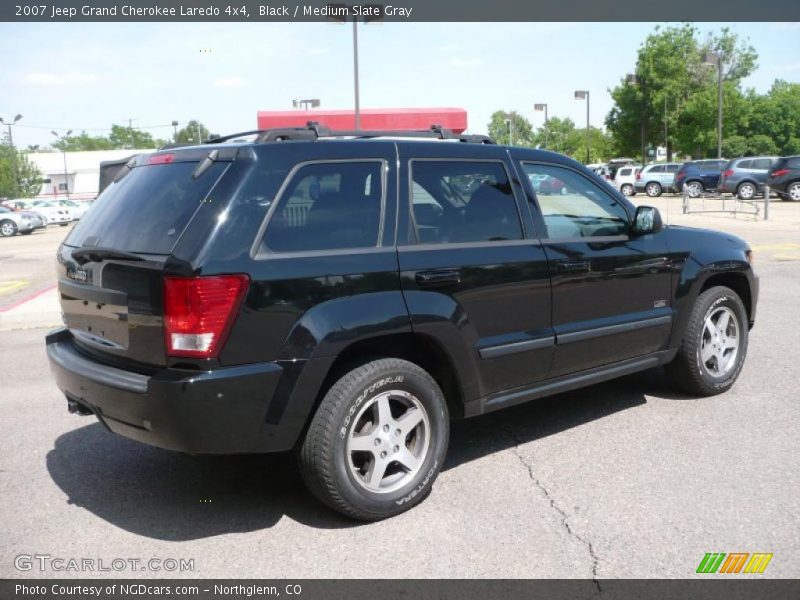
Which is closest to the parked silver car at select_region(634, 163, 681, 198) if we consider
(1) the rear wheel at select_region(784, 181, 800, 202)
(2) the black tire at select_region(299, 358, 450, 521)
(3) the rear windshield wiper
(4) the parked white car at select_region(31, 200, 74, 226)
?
(1) the rear wheel at select_region(784, 181, 800, 202)

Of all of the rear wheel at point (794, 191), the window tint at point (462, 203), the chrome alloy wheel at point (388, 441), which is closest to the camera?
the chrome alloy wheel at point (388, 441)

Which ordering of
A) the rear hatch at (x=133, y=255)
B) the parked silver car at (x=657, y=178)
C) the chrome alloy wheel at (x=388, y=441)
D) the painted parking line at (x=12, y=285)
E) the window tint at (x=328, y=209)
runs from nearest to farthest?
1. the rear hatch at (x=133, y=255)
2. the window tint at (x=328, y=209)
3. the chrome alloy wheel at (x=388, y=441)
4. the painted parking line at (x=12, y=285)
5. the parked silver car at (x=657, y=178)

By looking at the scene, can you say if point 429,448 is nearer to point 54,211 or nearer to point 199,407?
point 199,407

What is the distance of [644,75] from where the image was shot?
60281mm

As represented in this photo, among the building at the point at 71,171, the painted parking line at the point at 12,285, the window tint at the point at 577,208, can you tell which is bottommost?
the painted parking line at the point at 12,285

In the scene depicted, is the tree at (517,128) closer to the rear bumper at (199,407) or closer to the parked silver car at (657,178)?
the parked silver car at (657,178)

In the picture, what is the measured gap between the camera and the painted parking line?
41.4 feet

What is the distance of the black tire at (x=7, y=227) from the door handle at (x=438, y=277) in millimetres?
32668

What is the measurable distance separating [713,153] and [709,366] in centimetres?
5914

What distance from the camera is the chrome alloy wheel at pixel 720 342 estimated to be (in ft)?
18.1

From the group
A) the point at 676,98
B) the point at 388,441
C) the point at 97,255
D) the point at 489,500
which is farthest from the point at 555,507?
the point at 676,98

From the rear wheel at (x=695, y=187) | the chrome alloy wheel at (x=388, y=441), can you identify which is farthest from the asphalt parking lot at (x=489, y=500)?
the rear wheel at (x=695, y=187)

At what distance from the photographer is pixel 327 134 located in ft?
13.1
